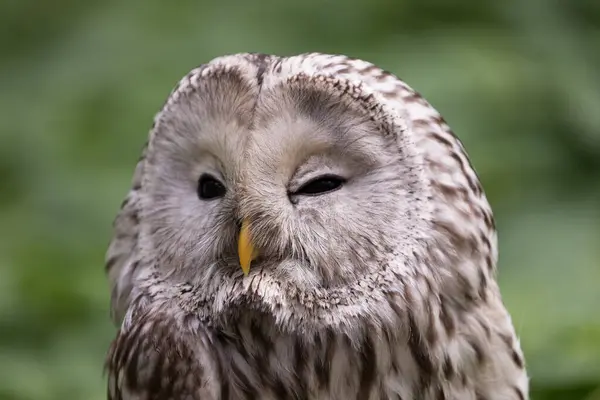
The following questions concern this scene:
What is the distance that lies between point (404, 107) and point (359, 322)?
1.38ft

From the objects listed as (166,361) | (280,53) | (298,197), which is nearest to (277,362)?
(166,361)

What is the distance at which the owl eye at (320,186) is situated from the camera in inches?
75.2

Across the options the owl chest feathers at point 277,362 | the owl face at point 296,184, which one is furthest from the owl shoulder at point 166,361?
the owl face at point 296,184

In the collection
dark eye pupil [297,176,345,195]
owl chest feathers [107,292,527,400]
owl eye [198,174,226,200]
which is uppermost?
owl eye [198,174,226,200]

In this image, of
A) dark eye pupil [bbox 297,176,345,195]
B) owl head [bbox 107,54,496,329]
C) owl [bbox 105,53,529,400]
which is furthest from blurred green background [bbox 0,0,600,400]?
dark eye pupil [bbox 297,176,345,195]

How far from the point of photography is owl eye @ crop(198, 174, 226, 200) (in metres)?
1.96

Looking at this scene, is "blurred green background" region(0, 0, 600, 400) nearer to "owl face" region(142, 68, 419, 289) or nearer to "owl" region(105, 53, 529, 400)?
"owl" region(105, 53, 529, 400)

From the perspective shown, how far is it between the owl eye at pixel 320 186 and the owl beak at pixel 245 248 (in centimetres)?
13

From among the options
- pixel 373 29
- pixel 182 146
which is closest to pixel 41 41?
pixel 373 29

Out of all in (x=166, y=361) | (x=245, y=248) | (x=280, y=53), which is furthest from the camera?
(x=280, y=53)

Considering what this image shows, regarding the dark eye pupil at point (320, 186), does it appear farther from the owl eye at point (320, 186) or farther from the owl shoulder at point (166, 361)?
the owl shoulder at point (166, 361)

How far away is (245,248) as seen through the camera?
186cm

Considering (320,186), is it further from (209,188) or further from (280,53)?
(280,53)

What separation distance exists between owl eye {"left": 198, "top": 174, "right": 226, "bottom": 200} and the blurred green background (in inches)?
52.8
